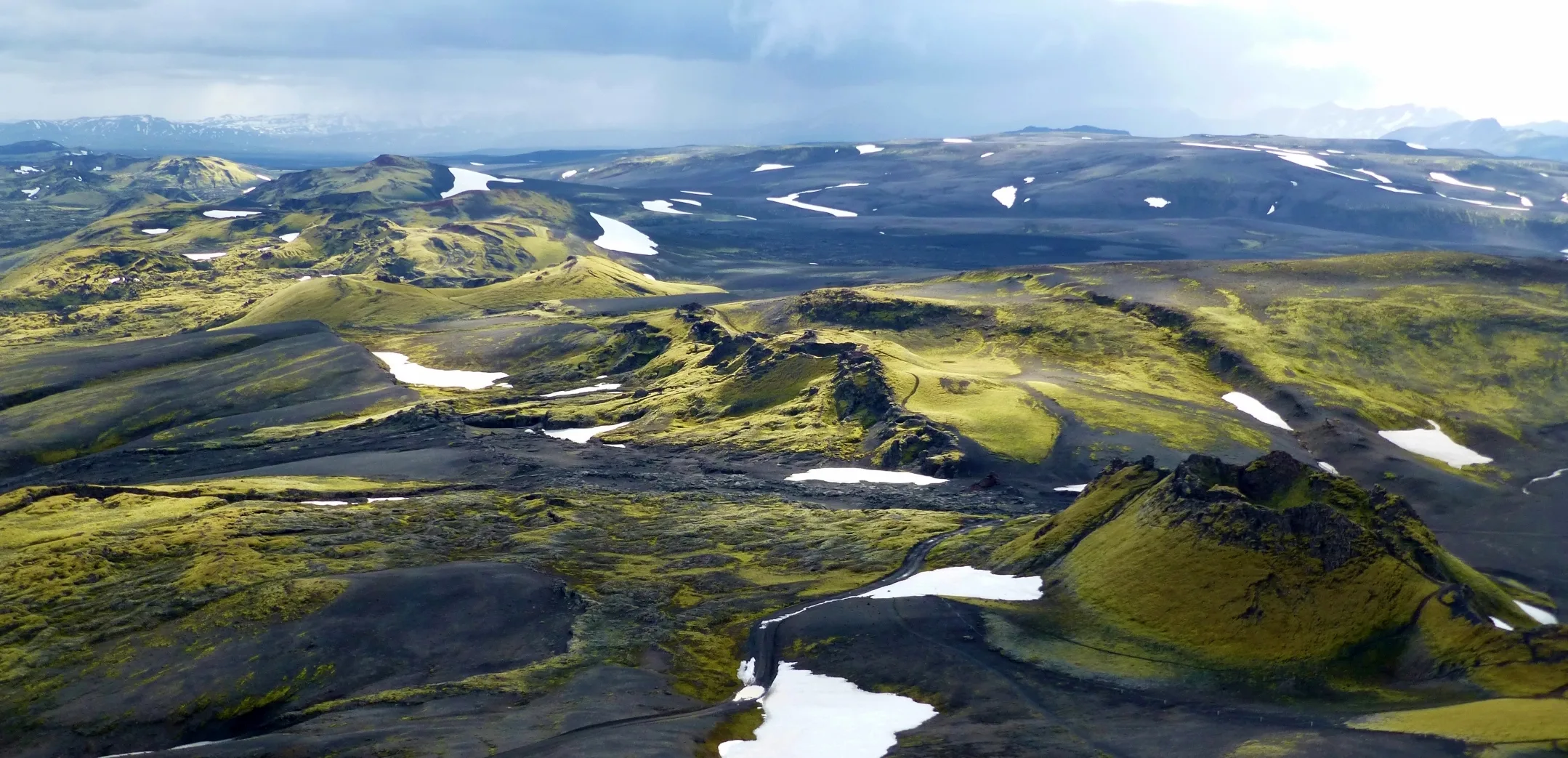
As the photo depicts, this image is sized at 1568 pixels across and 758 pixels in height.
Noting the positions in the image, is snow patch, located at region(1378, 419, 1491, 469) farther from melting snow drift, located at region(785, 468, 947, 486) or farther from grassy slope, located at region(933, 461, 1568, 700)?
grassy slope, located at region(933, 461, 1568, 700)

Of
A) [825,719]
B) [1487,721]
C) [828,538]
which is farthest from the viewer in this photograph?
[828,538]

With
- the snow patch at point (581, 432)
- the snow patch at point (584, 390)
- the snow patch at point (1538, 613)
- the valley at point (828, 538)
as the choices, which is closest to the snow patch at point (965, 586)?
the valley at point (828, 538)

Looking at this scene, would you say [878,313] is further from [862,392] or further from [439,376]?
[439,376]

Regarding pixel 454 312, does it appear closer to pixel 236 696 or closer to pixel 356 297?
pixel 356 297

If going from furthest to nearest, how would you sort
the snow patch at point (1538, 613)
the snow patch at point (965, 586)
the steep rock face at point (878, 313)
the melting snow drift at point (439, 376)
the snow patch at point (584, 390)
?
1. the steep rock face at point (878, 313)
2. the melting snow drift at point (439, 376)
3. the snow patch at point (584, 390)
4. the snow patch at point (1538, 613)
5. the snow patch at point (965, 586)

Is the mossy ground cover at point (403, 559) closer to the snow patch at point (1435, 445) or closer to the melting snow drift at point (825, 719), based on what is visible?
the melting snow drift at point (825, 719)

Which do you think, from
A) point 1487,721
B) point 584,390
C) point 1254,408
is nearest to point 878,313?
point 584,390
